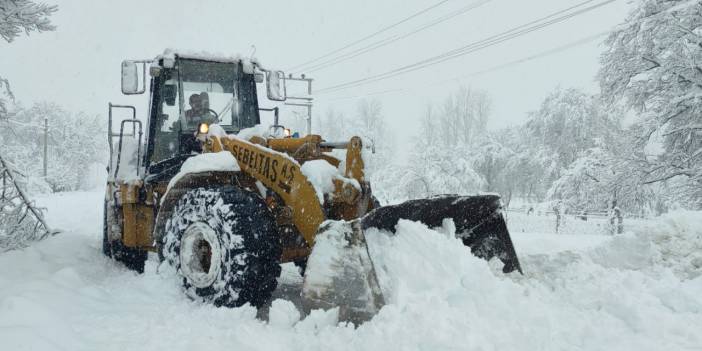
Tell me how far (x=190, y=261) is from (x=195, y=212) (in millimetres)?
429

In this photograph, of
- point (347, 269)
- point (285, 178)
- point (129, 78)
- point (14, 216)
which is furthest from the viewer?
point (14, 216)

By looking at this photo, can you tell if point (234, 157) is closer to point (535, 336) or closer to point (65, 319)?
point (65, 319)

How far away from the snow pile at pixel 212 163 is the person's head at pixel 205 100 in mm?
1326

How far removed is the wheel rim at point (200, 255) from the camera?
4.34 m

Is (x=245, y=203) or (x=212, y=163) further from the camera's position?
(x=212, y=163)

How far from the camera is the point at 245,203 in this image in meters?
4.30

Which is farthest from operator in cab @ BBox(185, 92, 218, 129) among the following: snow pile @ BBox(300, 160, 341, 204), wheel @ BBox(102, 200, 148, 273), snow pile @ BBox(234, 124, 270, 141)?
snow pile @ BBox(300, 160, 341, 204)

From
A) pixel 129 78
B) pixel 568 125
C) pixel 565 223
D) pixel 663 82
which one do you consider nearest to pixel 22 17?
pixel 129 78

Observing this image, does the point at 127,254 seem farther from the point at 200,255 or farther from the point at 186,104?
the point at 200,255

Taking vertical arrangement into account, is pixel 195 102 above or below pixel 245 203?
above

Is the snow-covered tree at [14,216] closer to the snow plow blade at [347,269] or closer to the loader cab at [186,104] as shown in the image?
the loader cab at [186,104]

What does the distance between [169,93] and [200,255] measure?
2222mm

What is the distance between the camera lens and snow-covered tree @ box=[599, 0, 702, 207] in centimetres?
1323

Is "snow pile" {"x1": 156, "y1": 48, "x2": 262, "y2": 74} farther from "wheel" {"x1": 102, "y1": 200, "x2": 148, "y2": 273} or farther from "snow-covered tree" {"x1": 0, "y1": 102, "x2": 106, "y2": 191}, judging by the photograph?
"snow-covered tree" {"x1": 0, "y1": 102, "x2": 106, "y2": 191}
